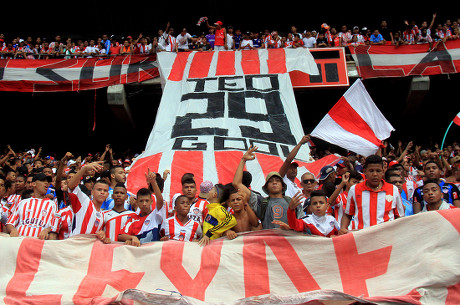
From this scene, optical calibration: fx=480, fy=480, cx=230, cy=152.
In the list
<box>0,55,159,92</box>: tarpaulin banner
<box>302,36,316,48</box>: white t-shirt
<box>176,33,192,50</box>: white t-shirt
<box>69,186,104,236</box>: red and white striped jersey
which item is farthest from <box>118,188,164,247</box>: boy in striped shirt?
<box>302,36,316,48</box>: white t-shirt

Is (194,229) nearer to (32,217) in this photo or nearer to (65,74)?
(32,217)

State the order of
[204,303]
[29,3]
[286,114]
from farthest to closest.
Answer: [29,3] < [286,114] < [204,303]

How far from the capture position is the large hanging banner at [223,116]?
26.9ft

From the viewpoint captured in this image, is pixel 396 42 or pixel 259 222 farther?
pixel 396 42

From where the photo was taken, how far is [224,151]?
28.7ft

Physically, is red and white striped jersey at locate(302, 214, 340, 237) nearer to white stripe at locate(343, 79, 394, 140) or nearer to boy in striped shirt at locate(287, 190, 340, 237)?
boy in striped shirt at locate(287, 190, 340, 237)

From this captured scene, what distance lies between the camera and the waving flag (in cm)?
651

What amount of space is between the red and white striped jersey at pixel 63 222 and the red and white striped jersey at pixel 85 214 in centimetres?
22

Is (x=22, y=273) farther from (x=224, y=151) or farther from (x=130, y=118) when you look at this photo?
(x=130, y=118)

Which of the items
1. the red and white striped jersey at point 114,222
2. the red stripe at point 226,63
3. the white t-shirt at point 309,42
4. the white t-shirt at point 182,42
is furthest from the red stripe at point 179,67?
the red and white striped jersey at point 114,222

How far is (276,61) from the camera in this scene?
11570 mm

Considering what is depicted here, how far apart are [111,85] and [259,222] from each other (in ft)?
30.5

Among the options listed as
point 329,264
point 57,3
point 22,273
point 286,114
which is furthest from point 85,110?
point 329,264

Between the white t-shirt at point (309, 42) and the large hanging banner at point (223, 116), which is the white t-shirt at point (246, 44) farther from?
the white t-shirt at point (309, 42)
